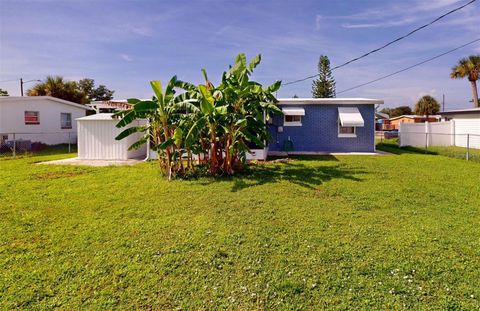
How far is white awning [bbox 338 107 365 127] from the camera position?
15171mm

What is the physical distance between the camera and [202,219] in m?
5.55

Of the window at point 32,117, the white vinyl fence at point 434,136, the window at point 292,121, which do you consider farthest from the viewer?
the white vinyl fence at point 434,136

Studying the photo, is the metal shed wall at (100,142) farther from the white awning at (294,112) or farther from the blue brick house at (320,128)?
the white awning at (294,112)

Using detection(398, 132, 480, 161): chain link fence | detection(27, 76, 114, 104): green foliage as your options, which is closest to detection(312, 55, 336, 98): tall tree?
detection(398, 132, 480, 161): chain link fence

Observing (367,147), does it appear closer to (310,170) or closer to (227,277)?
(310,170)

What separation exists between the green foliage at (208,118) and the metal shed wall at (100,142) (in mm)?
5285

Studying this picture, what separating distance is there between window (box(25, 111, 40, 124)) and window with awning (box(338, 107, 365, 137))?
18911 millimetres

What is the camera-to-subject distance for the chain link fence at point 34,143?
17094 millimetres

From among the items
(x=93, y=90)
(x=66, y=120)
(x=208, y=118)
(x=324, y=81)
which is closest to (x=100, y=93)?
(x=93, y=90)

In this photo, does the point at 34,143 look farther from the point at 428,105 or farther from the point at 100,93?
the point at 428,105

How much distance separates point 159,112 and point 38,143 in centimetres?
1449

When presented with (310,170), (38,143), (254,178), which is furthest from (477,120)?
(38,143)

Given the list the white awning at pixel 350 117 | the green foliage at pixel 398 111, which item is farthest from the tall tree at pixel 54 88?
the green foliage at pixel 398 111

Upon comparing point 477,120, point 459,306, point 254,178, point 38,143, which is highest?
point 477,120
